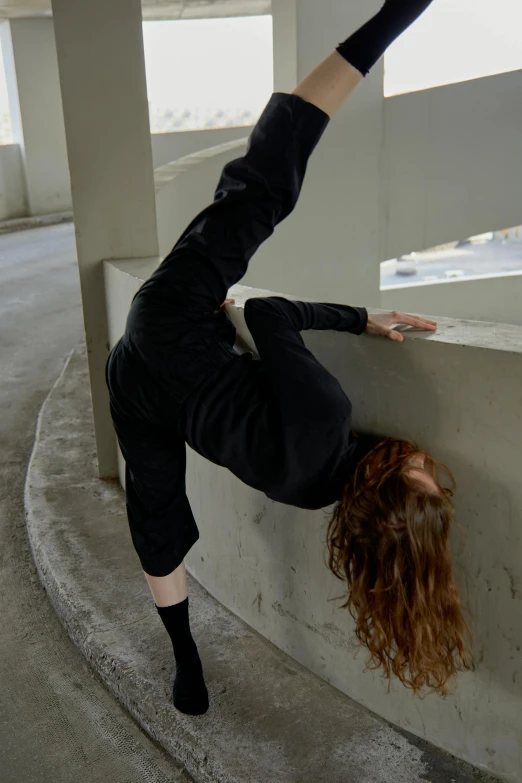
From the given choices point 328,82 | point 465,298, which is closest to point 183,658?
point 328,82

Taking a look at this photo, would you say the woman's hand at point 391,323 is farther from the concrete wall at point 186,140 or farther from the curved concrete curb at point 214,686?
the concrete wall at point 186,140

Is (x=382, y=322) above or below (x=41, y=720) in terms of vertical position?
above

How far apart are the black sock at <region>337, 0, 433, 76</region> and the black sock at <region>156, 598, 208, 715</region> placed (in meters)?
1.39

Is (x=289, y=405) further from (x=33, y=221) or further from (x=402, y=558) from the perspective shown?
(x=33, y=221)

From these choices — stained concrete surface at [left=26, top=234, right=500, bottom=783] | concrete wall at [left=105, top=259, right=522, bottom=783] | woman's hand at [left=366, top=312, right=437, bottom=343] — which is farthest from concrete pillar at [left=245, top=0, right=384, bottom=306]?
woman's hand at [left=366, top=312, right=437, bottom=343]

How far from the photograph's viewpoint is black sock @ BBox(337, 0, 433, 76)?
1.61 meters

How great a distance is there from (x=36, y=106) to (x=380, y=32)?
1076cm

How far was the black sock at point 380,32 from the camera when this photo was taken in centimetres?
161

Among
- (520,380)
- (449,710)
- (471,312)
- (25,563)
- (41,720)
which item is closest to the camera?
(520,380)

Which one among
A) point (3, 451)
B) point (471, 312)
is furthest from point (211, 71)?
point (3, 451)

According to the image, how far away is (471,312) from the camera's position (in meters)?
8.10

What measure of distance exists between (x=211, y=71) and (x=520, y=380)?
38.6 ft

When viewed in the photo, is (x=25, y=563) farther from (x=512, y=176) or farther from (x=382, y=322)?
(x=512, y=176)

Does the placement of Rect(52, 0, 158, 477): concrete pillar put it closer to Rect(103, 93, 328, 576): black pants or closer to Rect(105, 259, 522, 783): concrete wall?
Rect(105, 259, 522, 783): concrete wall
